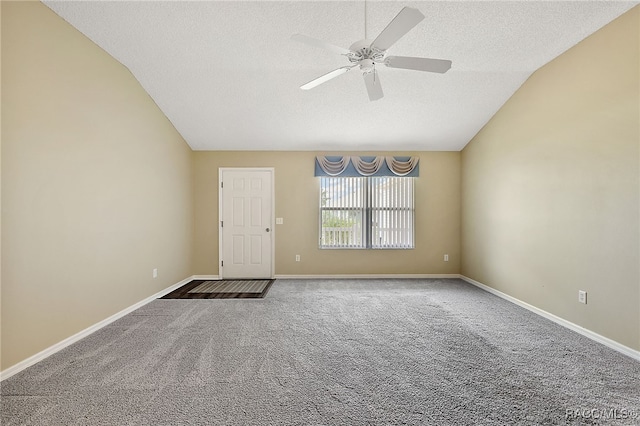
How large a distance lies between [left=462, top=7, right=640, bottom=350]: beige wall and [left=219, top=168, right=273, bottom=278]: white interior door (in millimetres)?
3646

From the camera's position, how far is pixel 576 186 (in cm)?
274

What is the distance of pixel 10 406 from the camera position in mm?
1605

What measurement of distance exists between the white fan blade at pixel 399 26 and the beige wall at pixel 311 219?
3.26 meters

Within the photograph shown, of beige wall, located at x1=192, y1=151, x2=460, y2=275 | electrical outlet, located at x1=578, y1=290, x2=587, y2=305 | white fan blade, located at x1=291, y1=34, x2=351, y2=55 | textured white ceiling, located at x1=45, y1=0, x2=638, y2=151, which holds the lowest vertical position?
electrical outlet, located at x1=578, y1=290, x2=587, y2=305

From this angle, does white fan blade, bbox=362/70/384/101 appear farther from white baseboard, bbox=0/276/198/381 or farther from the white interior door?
white baseboard, bbox=0/276/198/381

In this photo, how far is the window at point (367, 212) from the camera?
512 cm

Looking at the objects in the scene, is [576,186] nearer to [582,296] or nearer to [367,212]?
[582,296]

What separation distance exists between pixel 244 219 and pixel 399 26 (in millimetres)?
4054

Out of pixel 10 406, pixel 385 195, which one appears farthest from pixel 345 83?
pixel 10 406

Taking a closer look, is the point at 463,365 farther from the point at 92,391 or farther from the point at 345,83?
the point at 345,83

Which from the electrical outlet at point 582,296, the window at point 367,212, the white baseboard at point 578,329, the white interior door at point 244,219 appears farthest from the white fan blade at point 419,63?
the white interior door at point 244,219

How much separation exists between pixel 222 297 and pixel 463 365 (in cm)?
301

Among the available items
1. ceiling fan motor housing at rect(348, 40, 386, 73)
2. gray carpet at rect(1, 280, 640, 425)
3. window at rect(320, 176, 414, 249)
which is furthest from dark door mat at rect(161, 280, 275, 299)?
ceiling fan motor housing at rect(348, 40, 386, 73)

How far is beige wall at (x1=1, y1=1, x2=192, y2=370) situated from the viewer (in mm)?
2006
